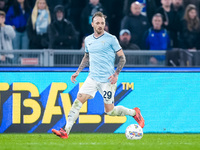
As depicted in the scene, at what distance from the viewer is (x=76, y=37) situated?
1444cm

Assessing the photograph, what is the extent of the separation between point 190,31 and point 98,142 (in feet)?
22.7

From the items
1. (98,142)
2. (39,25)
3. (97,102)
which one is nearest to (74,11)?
(39,25)

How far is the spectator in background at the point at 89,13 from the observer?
1484 cm

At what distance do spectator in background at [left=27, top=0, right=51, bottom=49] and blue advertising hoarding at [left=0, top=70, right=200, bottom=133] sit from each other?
10.8 feet

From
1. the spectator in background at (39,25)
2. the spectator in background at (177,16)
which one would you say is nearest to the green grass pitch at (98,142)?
the spectator in background at (39,25)

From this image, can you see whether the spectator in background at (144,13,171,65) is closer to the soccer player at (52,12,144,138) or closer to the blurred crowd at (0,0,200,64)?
the blurred crowd at (0,0,200,64)

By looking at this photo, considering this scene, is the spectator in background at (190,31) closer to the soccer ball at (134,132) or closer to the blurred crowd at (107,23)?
the blurred crowd at (107,23)

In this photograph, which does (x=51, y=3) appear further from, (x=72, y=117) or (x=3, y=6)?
(x=72, y=117)

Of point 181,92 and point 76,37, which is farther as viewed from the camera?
point 76,37

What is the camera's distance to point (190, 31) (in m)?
15.1

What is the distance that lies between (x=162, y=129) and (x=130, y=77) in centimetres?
127

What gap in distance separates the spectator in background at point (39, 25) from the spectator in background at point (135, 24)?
2063mm

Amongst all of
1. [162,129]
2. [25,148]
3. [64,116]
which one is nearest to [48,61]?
[64,116]

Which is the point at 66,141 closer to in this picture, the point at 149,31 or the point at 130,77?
the point at 130,77
